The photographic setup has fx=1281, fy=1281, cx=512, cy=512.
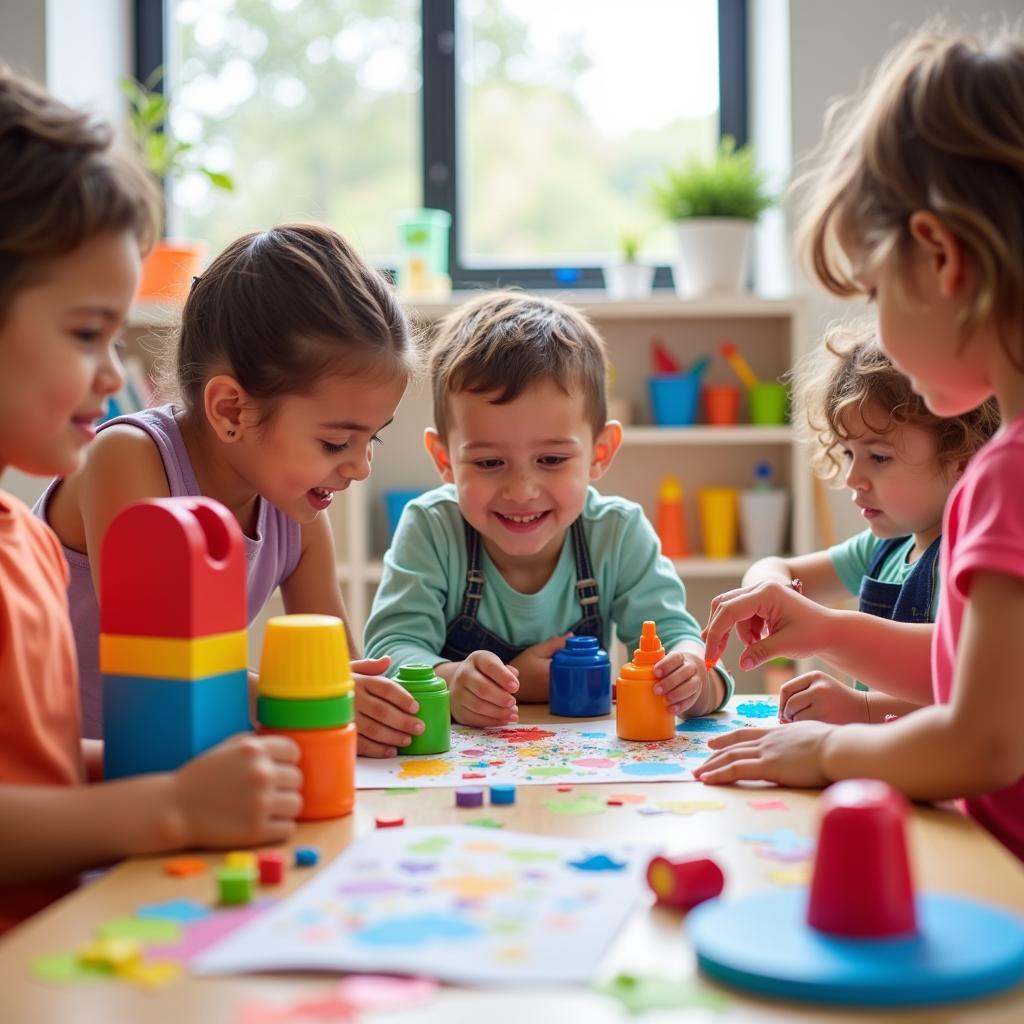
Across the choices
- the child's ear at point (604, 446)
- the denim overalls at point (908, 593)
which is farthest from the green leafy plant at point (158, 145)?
the denim overalls at point (908, 593)

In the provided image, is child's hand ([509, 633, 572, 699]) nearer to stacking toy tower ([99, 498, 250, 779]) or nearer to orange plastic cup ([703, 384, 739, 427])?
stacking toy tower ([99, 498, 250, 779])

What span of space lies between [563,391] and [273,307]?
387 millimetres

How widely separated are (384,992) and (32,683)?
1.44 ft

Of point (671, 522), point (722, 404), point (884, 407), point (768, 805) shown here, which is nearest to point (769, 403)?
point (722, 404)

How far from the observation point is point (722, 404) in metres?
3.12

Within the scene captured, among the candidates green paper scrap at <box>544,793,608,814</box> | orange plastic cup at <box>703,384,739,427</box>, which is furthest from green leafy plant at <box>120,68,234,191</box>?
green paper scrap at <box>544,793,608,814</box>

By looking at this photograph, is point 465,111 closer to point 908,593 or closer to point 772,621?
point 908,593

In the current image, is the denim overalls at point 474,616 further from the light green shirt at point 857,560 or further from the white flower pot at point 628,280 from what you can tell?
the white flower pot at point 628,280

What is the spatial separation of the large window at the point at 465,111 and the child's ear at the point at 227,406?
207 centimetres

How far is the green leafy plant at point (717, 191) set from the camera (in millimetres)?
3051

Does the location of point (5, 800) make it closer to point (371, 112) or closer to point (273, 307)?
point (273, 307)

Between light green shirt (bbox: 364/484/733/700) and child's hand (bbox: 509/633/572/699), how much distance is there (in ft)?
0.44

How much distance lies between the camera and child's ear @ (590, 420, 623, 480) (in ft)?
5.54

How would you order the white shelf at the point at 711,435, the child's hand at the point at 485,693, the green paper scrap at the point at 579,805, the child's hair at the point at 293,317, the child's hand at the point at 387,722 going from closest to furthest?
the green paper scrap at the point at 579,805
the child's hand at the point at 387,722
the child's hand at the point at 485,693
the child's hair at the point at 293,317
the white shelf at the point at 711,435
